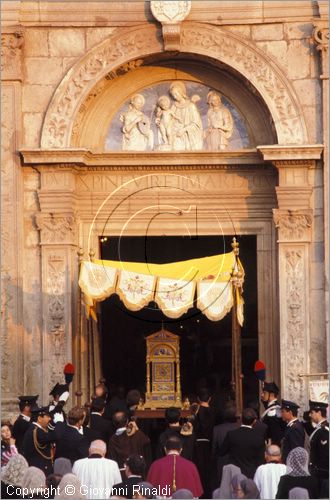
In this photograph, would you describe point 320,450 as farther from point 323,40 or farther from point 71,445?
point 323,40

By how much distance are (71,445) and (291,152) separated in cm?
759

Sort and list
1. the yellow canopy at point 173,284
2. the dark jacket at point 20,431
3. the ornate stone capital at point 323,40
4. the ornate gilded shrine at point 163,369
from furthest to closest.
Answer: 1. the ornate stone capital at point 323,40
2. the ornate gilded shrine at point 163,369
3. the yellow canopy at point 173,284
4. the dark jacket at point 20,431

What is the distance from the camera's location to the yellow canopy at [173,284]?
23.1 meters

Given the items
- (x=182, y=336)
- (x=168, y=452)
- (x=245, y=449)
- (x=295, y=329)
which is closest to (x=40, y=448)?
(x=168, y=452)

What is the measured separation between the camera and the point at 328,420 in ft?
62.0

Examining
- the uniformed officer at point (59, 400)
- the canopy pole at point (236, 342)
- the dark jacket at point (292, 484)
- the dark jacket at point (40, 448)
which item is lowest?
the dark jacket at point (292, 484)

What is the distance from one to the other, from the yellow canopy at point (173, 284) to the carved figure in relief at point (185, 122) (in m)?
2.68

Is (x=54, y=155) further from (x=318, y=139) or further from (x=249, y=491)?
(x=249, y=491)

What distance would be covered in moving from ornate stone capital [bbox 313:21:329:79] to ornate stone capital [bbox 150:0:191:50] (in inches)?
82.8

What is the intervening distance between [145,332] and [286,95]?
756 cm

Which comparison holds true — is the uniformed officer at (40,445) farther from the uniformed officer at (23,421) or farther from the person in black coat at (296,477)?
the person in black coat at (296,477)

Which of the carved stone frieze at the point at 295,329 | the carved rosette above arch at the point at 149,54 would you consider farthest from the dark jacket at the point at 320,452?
the carved rosette above arch at the point at 149,54

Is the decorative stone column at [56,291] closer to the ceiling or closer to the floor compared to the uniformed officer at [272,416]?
closer to the ceiling

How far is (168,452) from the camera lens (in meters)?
17.2
